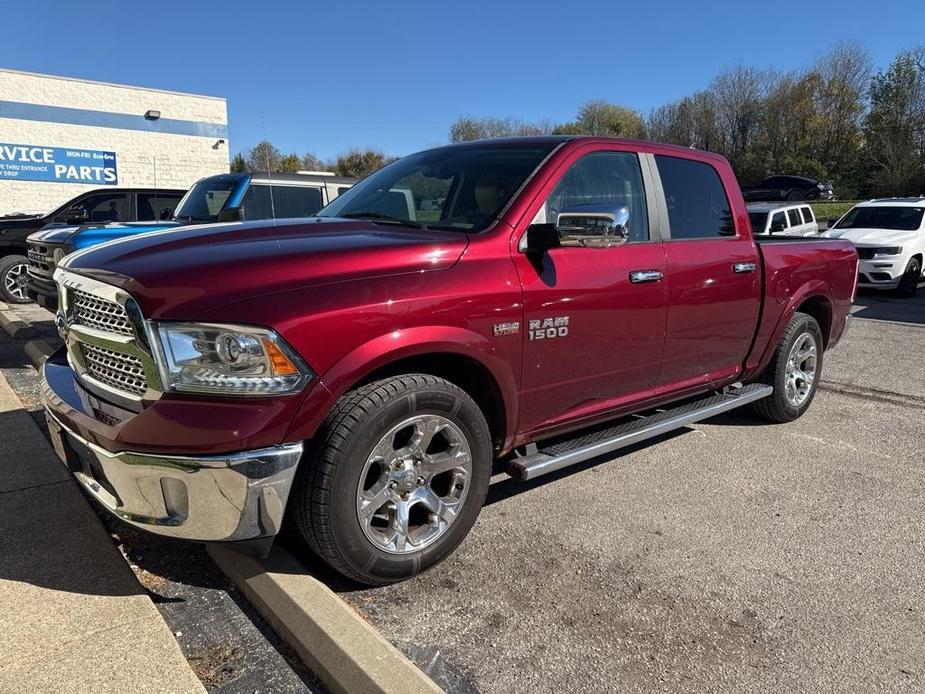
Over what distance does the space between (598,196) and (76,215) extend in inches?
354

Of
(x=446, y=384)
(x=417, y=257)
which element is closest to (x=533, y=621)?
(x=446, y=384)

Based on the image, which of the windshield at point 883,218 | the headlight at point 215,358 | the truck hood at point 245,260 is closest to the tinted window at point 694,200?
the truck hood at point 245,260

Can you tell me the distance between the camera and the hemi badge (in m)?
3.07

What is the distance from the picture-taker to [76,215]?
1005cm

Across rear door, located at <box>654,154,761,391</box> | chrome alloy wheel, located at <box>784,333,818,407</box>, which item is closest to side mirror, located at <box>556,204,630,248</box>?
rear door, located at <box>654,154,761,391</box>

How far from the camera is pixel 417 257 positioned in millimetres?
2920

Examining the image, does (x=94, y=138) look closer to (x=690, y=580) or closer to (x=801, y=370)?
(x=801, y=370)

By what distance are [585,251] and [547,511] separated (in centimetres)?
143

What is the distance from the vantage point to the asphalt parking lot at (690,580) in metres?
2.53

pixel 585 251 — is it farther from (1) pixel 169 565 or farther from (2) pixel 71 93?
(2) pixel 71 93

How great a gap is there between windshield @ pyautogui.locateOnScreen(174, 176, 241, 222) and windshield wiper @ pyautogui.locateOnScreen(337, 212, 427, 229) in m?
4.80

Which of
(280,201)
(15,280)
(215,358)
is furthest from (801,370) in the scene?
(15,280)

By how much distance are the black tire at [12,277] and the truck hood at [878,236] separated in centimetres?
1401

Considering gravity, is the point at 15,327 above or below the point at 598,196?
below
